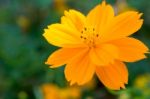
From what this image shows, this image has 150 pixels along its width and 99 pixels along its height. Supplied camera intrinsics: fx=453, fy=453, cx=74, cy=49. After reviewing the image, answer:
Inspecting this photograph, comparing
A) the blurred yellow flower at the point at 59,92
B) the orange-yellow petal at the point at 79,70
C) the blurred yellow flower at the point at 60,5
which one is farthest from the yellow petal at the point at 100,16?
the blurred yellow flower at the point at 60,5

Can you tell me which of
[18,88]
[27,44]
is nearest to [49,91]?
[18,88]

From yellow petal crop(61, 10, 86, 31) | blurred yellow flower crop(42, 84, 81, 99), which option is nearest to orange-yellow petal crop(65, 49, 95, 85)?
yellow petal crop(61, 10, 86, 31)

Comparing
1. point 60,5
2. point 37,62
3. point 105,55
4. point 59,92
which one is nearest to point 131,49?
point 105,55

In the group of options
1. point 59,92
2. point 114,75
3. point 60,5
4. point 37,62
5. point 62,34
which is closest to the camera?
point 114,75

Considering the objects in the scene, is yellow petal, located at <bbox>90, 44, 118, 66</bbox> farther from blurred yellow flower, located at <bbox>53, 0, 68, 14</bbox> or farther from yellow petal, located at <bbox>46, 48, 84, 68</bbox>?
blurred yellow flower, located at <bbox>53, 0, 68, 14</bbox>

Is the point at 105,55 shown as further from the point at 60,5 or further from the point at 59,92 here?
the point at 60,5

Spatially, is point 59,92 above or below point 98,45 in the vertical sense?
below
